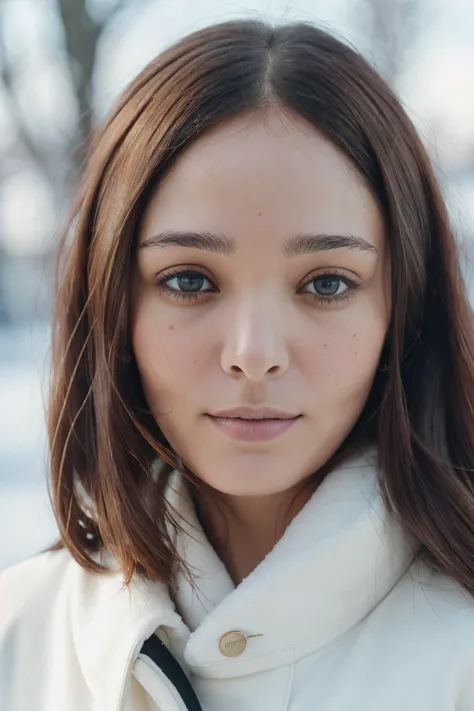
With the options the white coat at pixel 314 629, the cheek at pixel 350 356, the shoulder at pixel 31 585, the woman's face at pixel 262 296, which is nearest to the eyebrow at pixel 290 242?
the woman's face at pixel 262 296

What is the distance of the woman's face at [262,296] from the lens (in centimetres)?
127

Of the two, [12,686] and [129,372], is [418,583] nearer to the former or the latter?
[129,372]

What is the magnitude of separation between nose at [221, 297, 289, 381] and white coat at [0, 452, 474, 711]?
0.25m

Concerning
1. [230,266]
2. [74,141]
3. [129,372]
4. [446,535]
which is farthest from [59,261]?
[74,141]

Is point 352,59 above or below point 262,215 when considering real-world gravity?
above

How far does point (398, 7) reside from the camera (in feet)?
12.6

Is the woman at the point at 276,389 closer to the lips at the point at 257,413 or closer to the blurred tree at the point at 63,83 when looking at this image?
the lips at the point at 257,413

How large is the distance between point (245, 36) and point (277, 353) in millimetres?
516

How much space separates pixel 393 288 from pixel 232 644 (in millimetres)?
572

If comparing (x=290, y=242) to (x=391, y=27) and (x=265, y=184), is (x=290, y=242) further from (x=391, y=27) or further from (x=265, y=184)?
(x=391, y=27)

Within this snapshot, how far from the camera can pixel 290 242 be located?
1.27m

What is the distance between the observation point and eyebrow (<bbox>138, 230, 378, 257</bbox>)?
1.28 metres

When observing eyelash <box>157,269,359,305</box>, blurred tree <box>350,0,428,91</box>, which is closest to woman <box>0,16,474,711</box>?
eyelash <box>157,269,359,305</box>

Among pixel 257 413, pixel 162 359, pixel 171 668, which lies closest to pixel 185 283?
pixel 162 359
